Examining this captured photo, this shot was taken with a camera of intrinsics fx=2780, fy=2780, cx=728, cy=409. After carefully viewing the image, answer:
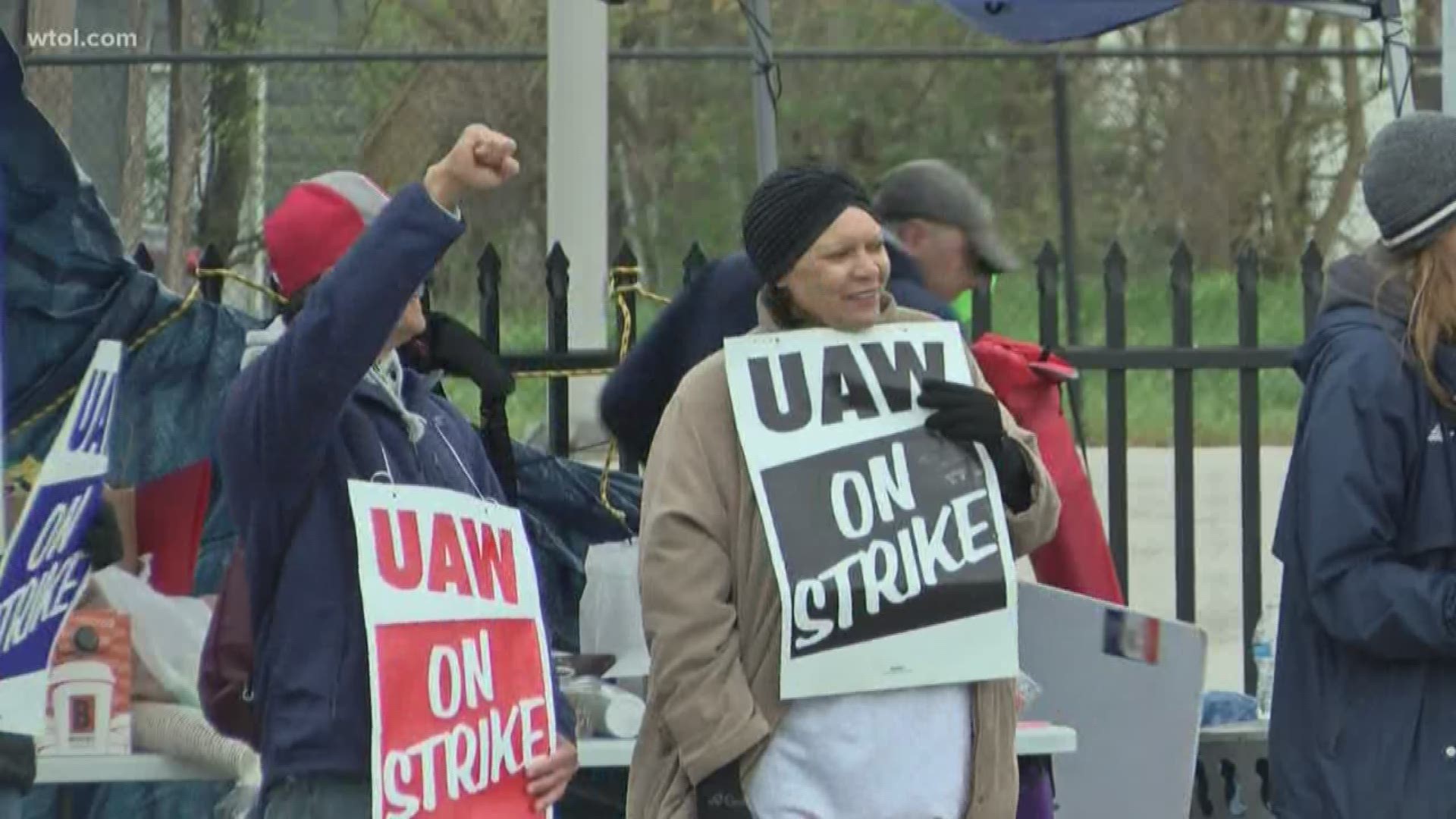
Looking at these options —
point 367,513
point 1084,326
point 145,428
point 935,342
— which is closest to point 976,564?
point 935,342

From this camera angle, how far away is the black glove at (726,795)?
13.5 feet

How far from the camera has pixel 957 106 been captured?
19.0m

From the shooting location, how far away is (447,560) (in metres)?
4.09

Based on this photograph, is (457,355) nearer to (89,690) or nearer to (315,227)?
(315,227)

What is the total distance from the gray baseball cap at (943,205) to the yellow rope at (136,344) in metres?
1.59

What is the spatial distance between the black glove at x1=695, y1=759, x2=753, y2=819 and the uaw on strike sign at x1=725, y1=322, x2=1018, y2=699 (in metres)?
0.15

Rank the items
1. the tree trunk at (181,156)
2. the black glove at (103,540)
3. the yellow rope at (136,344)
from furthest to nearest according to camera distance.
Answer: the tree trunk at (181,156) → the yellow rope at (136,344) → the black glove at (103,540)

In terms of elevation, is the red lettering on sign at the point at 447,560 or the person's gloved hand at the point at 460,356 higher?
the person's gloved hand at the point at 460,356

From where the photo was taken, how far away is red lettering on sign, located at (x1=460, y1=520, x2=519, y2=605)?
13.6 ft

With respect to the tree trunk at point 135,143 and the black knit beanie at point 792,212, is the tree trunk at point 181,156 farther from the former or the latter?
the black knit beanie at point 792,212

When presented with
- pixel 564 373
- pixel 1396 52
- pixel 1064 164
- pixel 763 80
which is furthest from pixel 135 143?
pixel 1396 52

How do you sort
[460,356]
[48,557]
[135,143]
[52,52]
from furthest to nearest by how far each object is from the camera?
[135,143] → [52,52] → [48,557] → [460,356]

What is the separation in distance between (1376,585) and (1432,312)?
46 cm

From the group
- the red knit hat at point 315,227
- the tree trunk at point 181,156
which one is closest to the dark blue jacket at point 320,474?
the red knit hat at point 315,227
